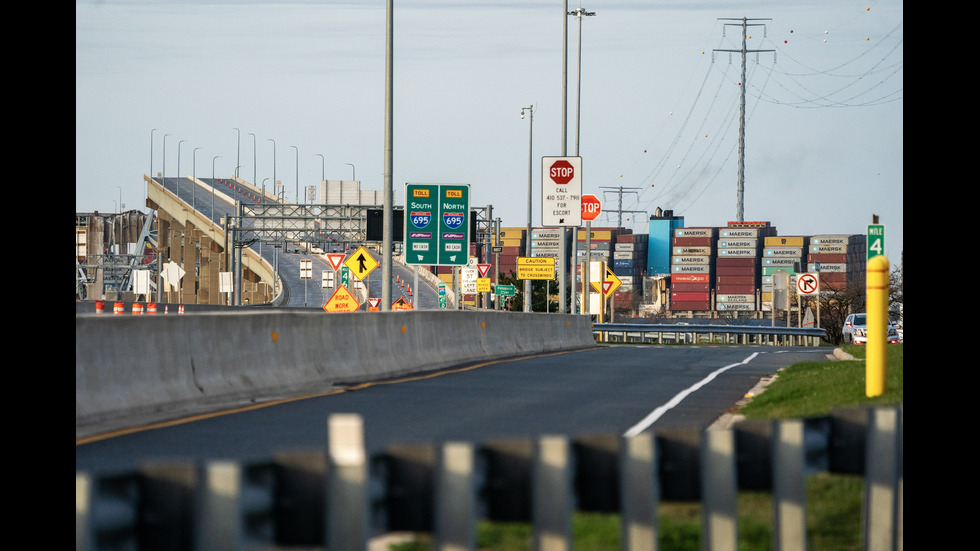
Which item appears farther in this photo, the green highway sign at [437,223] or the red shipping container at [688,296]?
the red shipping container at [688,296]

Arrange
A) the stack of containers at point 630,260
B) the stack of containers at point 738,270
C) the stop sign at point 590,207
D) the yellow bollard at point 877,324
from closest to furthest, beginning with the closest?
1. the yellow bollard at point 877,324
2. the stop sign at point 590,207
3. the stack of containers at point 738,270
4. the stack of containers at point 630,260

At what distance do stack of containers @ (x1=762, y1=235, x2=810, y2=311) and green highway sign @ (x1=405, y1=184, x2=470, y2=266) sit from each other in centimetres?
11077

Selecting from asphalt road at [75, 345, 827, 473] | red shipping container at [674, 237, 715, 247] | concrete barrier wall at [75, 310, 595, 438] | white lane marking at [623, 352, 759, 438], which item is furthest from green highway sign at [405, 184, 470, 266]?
red shipping container at [674, 237, 715, 247]

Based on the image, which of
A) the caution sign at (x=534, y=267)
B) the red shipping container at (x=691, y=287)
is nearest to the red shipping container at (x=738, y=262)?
the red shipping container at (x=691, y=287)

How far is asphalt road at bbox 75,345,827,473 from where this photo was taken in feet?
34.3

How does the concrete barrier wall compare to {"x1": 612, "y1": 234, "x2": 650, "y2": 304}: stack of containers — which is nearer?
the concrete barrier wall

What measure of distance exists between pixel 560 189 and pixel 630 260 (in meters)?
122

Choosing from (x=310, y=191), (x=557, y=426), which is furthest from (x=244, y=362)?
(x=310, y=191)

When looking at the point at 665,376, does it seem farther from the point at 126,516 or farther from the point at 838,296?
the point at 838,296

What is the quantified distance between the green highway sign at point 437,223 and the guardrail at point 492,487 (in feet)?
80.5

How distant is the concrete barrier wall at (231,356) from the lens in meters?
12.1

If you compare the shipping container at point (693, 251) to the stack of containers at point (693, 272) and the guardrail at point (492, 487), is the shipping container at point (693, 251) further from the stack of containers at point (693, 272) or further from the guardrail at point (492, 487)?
the guardrail at point (492, 487)

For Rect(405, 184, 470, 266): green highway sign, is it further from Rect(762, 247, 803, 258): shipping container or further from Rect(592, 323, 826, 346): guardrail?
Rect(762, 247, 803, 258): shipping container
